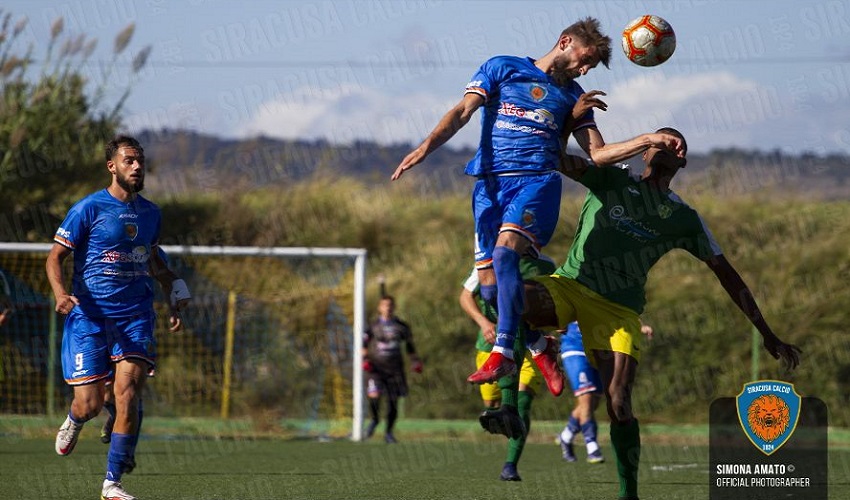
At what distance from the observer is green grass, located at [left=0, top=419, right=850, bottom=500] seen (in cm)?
891

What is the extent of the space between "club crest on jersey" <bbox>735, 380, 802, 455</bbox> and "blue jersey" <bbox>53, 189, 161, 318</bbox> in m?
4.39

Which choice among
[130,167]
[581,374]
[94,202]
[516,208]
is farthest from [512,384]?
[581,374]

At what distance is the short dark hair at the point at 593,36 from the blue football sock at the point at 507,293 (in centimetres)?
141

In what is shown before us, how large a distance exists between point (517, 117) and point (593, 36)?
711 millimetres

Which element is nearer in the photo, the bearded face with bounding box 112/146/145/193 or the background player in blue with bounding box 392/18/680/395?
the background player in blue with bounding box 392/18/680/395

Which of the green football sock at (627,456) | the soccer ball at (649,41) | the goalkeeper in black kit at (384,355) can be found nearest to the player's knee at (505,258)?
the green football sock at (627,456)

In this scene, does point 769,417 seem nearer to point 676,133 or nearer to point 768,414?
point 768,414

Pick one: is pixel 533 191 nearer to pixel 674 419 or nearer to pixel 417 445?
pixel 417 445

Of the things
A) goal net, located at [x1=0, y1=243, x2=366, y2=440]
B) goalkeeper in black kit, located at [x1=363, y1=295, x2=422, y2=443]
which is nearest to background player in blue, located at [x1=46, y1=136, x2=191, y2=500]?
goal net, located at [x1=0, y1=243, x2=366, y2=440]

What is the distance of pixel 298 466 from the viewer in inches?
Result: 461

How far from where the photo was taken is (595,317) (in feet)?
24.9

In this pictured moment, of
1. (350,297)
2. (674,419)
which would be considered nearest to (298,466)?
(350,297)

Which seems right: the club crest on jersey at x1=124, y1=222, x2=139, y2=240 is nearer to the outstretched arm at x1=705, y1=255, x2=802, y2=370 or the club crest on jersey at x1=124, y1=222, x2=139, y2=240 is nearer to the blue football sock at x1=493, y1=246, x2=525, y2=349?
the blue football sock at x1=493, y1=246, x2=525, y2=349

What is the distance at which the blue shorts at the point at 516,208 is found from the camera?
746cm
